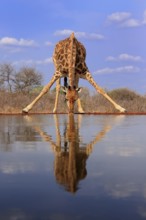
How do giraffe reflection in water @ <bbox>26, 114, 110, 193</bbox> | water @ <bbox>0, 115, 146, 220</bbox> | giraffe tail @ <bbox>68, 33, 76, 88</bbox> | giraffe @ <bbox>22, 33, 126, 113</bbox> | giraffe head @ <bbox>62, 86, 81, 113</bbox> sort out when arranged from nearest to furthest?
water @ <bbox>0, 115, 146, 220</bbox> → giraffe reflection in water @ <bbox>26, 114, 110, 193</bbox> → giraffe head @ <bbox>62, 86, 81, 113</bbox> → giraffe tail @ <bbox>68, 33, 76, 88</bbox> → giraffe @ <bbox>22, 33, 126, 113</bbox>

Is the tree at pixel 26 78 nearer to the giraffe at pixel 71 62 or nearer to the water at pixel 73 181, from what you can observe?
the giraffe at pixel 71 62

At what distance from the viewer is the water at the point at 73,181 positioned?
3.73m

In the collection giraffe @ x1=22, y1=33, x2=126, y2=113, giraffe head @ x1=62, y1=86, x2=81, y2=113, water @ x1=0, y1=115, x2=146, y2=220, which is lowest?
water @ x1=0, y1=115, x2=146, y2=220

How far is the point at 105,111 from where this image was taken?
86.6ft

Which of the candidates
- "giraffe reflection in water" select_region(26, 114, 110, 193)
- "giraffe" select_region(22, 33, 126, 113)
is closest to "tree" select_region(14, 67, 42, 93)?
"giraffe" select_region(22, 33, 126, 113)

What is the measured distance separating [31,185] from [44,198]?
60cm

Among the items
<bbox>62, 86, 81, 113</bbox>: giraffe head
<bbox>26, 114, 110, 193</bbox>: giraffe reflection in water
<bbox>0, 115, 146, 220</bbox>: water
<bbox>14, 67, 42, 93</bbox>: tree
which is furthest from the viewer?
<bbox>14, 67, 42, 93</bbox>: tree

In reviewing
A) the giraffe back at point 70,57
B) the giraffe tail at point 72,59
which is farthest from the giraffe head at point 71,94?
the giraffe back at point 70,57

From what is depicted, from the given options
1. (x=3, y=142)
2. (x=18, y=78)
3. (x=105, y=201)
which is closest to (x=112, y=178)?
(x=105, y=201)

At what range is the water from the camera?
3732 mm

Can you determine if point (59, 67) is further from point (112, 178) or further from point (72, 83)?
point (112, 178)

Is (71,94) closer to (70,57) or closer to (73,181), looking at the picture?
(70,57)

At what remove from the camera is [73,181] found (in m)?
4.89

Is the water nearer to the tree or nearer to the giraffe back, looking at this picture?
the giraffe back
